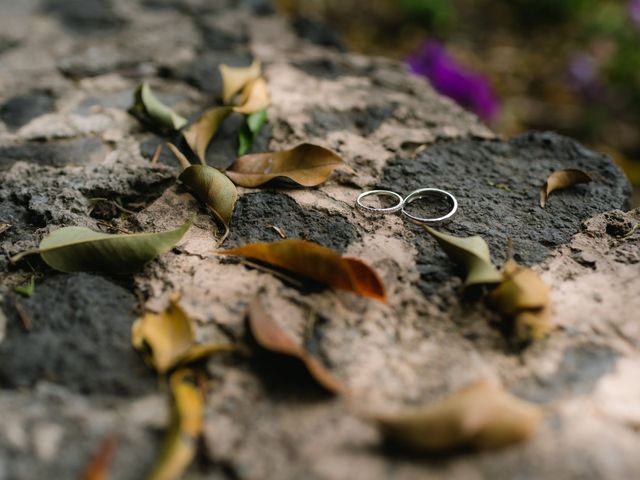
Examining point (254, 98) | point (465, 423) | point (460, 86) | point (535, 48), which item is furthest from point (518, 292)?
point (535, 48)

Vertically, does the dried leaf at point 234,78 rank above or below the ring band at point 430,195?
below

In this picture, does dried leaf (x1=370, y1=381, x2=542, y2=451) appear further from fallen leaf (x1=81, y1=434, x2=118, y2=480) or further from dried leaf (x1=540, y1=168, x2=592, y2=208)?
dried leaf (x1=540, y1=168, x2=592, y2=208)

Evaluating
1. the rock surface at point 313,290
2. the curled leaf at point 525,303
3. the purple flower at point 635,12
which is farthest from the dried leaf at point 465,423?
the purple flower at point 635,12

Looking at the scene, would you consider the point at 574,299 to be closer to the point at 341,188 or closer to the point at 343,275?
the point at 343,275

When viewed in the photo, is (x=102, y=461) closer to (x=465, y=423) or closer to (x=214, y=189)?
(x=465, y=423)

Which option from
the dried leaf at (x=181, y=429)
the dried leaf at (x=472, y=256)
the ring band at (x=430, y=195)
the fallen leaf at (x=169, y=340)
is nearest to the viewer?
the dried leaf at (x=181, y=429)

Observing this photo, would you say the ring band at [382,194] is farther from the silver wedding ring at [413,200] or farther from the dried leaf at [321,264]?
the dried leaf at [321,264]

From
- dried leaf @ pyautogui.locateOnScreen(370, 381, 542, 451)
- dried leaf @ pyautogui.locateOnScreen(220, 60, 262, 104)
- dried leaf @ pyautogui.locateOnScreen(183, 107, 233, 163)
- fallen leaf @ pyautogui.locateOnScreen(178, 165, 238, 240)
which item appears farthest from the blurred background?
dried leaf @ pyautogui.locateOnScreen(370, 381, 542, 451)
